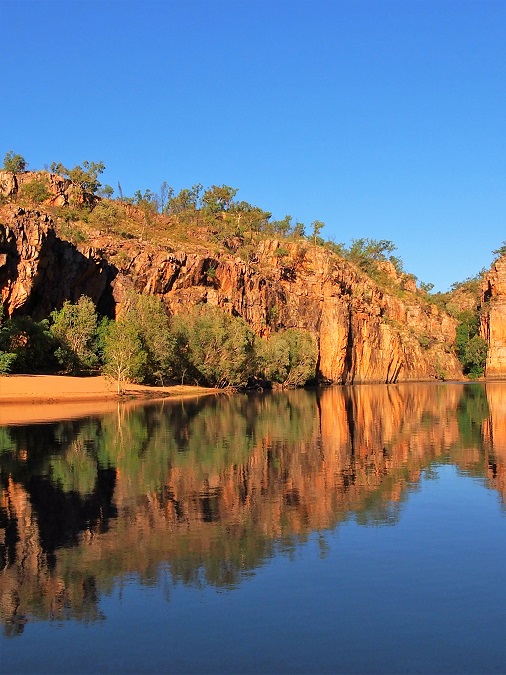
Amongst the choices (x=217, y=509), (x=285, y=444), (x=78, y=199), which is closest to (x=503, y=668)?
(x=217, y=509)

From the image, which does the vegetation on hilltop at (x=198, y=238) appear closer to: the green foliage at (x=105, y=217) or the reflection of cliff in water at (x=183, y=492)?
the green foliage at (x=105, y=217)

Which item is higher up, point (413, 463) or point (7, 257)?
point (7, 257)

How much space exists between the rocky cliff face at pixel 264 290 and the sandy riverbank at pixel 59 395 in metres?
11.1

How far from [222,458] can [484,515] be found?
9.92 m

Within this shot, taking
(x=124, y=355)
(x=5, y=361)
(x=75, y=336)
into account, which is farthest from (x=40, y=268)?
(x=5, y=361)

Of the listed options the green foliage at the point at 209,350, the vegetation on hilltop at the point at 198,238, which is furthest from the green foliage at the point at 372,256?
the green foliage at the point at 209,350

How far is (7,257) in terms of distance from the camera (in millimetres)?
64188

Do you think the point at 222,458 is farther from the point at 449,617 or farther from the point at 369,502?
the point at 449,617

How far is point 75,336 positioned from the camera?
6769 centimetres

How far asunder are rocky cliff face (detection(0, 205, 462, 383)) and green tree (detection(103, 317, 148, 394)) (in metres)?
9.36

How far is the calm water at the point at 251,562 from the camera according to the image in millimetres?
8367

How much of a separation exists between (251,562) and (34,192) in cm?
10854

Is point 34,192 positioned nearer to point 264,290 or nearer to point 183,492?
point 264,290

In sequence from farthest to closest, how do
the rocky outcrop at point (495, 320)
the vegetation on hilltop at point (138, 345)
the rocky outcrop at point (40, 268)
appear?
1. the rocky outcrop at point (495, 320)
2. the rocky outcrop at point (40, 268)
3. the vegetation on hilltop at point (138, 345)
